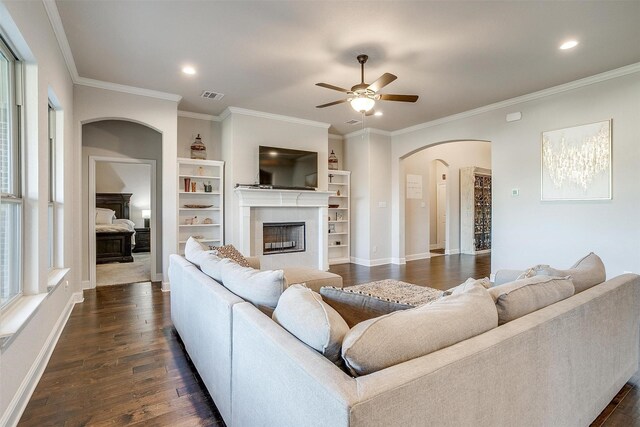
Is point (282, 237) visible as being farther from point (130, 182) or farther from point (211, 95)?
point (130, 182)

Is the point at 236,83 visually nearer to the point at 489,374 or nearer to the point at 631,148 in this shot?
the point at 489,374

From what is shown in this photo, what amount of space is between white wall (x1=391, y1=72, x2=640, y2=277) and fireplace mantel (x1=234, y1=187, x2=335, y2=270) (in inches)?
102

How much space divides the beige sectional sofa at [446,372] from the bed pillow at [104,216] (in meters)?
7.43

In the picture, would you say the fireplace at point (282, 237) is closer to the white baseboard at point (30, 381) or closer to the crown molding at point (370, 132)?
the crown molding at point (370, 132)

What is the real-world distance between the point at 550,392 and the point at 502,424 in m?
0.38

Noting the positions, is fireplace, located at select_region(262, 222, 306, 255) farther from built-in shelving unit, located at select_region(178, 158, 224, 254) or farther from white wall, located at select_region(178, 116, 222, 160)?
white wall, located at select_region(178, 116, 222, 160)

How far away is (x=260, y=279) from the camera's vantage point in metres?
1.67

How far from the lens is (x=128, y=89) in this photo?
439 centimetres

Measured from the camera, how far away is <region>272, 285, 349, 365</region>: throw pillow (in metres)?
1.06

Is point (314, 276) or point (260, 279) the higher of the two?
point (260, 279)

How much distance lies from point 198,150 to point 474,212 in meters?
6.78

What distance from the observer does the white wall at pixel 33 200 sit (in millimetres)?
1859

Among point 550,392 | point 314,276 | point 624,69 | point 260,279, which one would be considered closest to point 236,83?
point 314,276

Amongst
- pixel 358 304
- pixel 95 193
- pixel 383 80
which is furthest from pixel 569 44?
pixel 95 193
